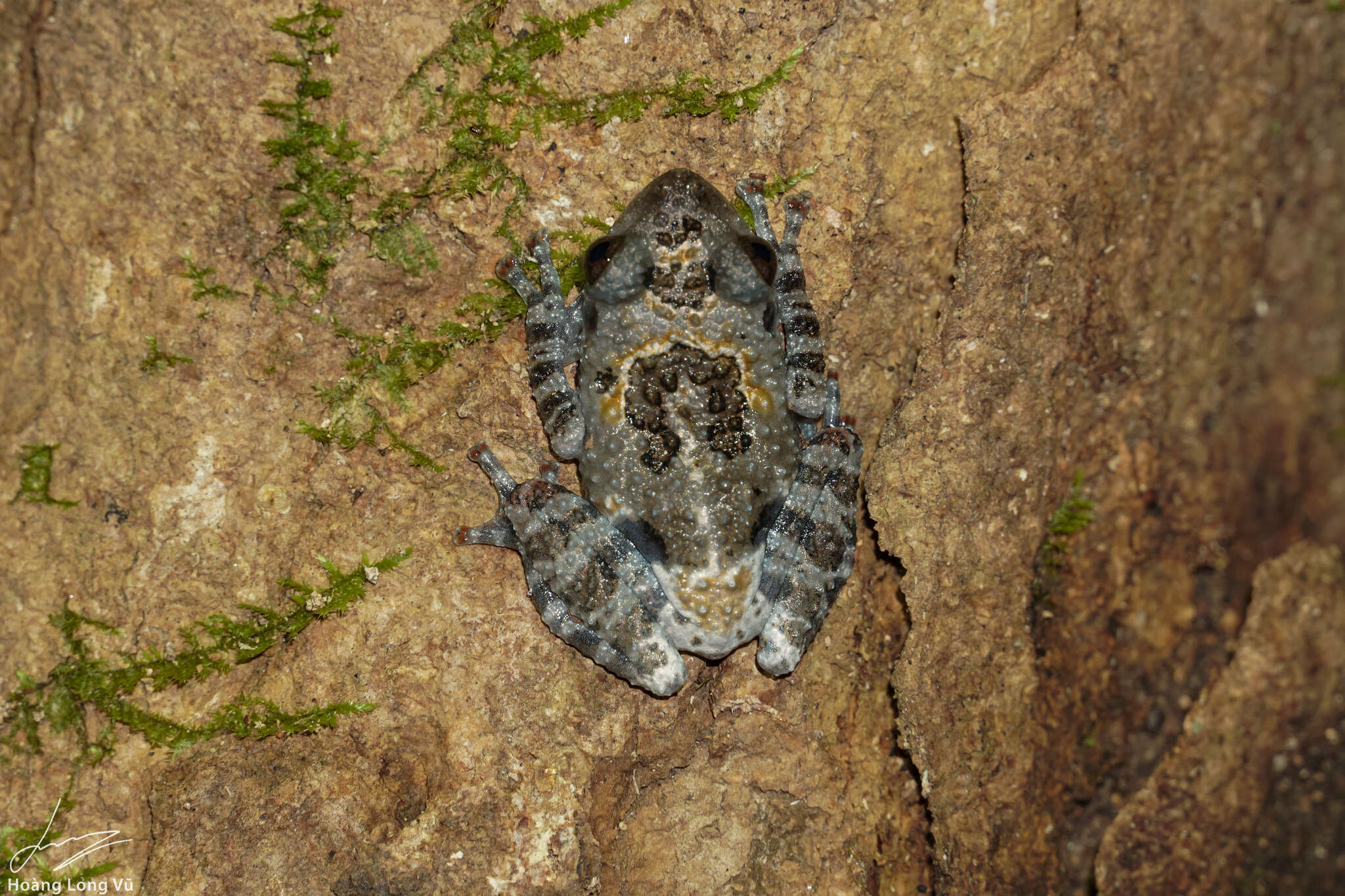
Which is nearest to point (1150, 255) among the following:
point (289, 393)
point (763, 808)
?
point (763, 808)

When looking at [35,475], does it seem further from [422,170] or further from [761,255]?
[761,255]

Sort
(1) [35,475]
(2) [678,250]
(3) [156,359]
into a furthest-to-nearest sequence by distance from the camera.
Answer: (2) [678,250] → (3) [156,359] → (1) [35,475]

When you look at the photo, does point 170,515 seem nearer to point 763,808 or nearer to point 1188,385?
point 763,808

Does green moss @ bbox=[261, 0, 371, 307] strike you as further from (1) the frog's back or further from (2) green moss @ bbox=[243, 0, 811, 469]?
(1) the frog's back

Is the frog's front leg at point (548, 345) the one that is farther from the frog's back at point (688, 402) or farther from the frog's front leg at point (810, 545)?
the frog's front leg at point (810, 545)

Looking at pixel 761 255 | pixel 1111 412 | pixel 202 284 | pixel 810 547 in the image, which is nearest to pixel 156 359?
pixel 202 284

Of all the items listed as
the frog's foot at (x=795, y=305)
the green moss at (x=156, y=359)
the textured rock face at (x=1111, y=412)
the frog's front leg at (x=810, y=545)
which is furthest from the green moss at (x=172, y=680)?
the textured rock face at (x=1111, y=412)
